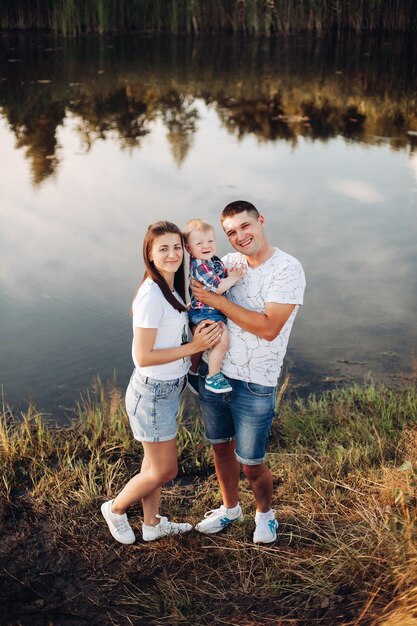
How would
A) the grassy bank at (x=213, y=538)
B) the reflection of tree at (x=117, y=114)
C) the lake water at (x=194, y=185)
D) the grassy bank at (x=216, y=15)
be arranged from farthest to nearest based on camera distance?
the grassy bank at (x=216, y=15)
the reflection of tree at (x=117, y=114)
the lake water at (x=194, y=185)
the grassy bank at (x=213, y=538)

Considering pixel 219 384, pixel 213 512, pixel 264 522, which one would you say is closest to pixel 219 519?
pixel 213 512

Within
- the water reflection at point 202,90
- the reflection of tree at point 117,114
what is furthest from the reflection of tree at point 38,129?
the reflection of tree at point 117,114

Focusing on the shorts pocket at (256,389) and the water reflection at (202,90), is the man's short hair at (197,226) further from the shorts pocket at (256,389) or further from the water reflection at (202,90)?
the water reflection at (202,90)

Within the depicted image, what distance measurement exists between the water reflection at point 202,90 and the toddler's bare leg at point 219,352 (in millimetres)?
7248

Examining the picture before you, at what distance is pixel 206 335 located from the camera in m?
2.83

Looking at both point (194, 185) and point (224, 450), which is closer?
point (224, 450)

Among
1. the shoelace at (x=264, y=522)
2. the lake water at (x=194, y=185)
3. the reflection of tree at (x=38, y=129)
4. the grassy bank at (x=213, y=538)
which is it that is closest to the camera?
the grassy bank at (x=213, y=538)

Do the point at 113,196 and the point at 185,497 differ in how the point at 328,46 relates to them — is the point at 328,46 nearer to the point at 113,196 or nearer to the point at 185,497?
the point at 113,196

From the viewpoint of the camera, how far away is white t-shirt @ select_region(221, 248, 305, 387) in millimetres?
2828

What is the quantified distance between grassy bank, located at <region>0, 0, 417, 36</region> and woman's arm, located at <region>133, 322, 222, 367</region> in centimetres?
1688

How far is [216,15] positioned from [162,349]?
17.7m

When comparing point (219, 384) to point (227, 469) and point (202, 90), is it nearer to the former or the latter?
point (227, 469)

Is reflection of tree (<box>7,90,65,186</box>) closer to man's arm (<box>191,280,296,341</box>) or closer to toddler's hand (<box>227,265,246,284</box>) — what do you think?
toddler's hand (<box>227,265,246,284</box>)

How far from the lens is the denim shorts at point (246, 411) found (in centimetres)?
293
